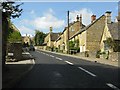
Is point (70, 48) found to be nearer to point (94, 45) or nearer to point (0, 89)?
point (94, 45)

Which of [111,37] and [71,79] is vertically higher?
[111,37]

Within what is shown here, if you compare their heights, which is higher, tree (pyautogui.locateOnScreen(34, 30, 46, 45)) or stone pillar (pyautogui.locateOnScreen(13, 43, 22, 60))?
tree (pyautogui.locateOnScreen(34, 30, 46, 45))

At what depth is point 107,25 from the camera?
54.3 metres

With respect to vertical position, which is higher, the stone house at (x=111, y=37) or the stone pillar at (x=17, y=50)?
the stone house at (x=111, y=37)

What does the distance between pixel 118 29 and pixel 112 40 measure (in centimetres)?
740

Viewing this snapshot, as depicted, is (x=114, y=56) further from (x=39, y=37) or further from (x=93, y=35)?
(x=39, y=37)

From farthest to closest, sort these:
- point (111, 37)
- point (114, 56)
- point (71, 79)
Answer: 1. point (111, 37)
2. point (114, 56)
3. point (71, 79)

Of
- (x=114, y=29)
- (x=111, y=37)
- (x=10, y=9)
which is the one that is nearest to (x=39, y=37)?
(x=114, y=29)

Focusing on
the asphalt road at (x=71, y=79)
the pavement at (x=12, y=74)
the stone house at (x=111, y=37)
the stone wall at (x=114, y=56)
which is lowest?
the asphalt road at (x=71, y=79)

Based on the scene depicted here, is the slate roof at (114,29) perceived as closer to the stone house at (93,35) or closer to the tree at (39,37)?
the stone house at (93,35)

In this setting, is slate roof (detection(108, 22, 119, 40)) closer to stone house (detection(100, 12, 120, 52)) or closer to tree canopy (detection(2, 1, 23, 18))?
stone house (detection(100, 12, 120, 52))

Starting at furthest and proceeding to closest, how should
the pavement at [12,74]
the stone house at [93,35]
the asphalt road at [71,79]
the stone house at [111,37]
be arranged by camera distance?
1. the stone house at [93,35]
2. the stone house at [111,37]
3. the asphalt road at [71,79]
4. the pavement at [12,74]

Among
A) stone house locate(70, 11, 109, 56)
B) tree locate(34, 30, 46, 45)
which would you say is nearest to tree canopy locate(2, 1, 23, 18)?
stone house locate(70, 11, 109, 56)

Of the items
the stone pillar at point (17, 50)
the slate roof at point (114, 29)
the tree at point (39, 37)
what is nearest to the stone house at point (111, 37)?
the slate roof at point (114, 29)
